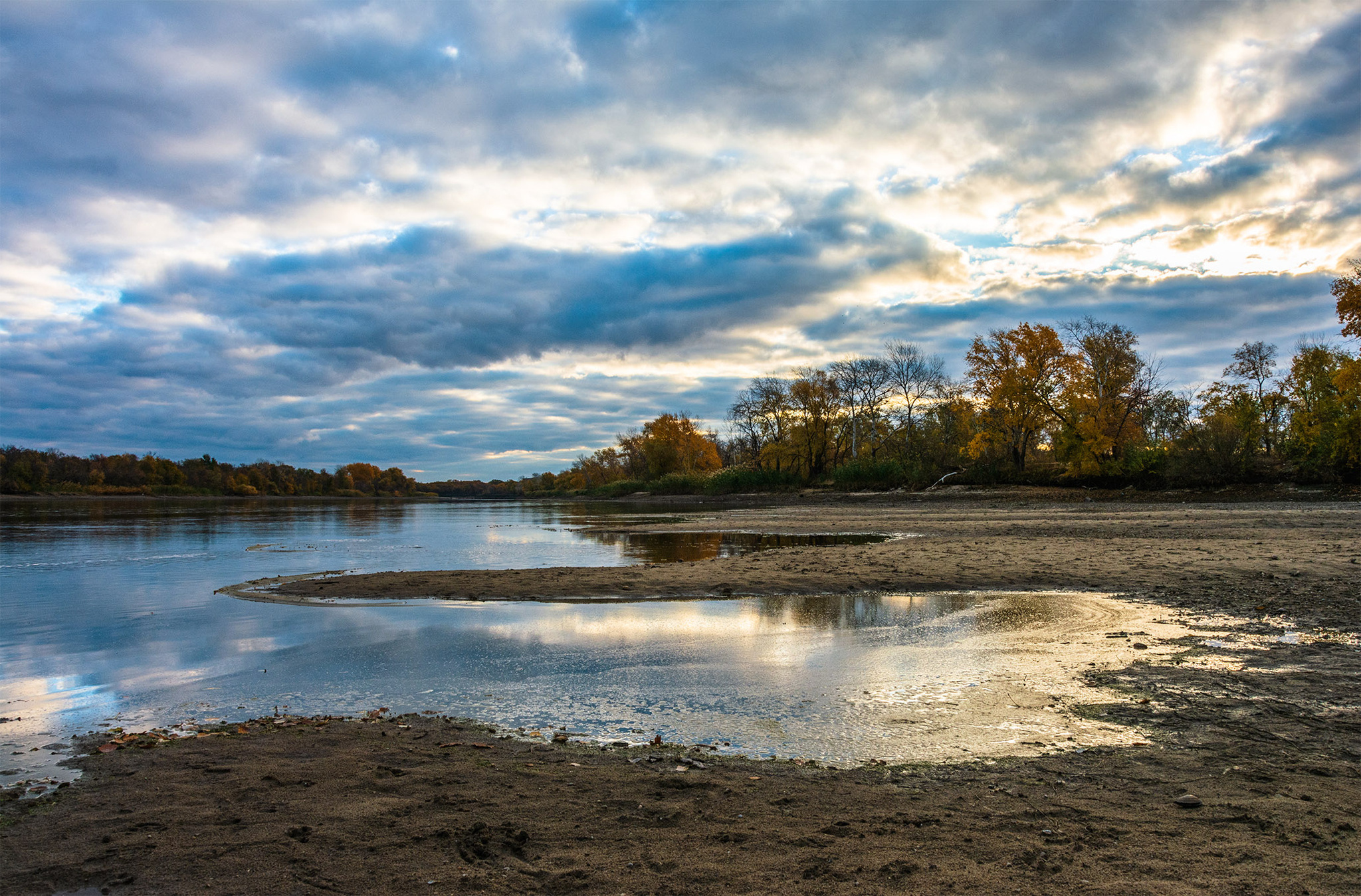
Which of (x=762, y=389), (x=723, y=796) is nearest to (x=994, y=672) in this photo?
(x=723, y=796)

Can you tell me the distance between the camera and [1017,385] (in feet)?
162

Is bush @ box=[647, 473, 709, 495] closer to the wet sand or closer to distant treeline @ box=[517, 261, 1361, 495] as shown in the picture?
distant treeline @ box=[517, 261, 1361, 495]

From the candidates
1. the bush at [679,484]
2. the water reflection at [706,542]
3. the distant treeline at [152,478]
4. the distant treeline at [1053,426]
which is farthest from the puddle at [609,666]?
the distant treeline at [152,478]

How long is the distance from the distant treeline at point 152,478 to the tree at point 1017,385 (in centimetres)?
12191

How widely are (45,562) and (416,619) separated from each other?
15204mm

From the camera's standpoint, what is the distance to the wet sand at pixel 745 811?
3.22 metres

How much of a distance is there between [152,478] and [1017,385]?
132 meters

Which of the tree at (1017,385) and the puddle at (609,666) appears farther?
the tree at (1017,385)

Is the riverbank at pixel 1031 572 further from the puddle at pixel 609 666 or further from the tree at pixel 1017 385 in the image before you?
the tree at pixel 1017 385

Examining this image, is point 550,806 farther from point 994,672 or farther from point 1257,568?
point 1257,568

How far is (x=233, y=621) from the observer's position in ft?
35.3

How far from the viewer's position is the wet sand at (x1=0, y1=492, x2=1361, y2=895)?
322cm

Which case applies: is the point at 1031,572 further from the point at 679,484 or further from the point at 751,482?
the point at 679,484

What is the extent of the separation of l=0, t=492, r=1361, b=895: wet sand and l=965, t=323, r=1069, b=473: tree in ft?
151
